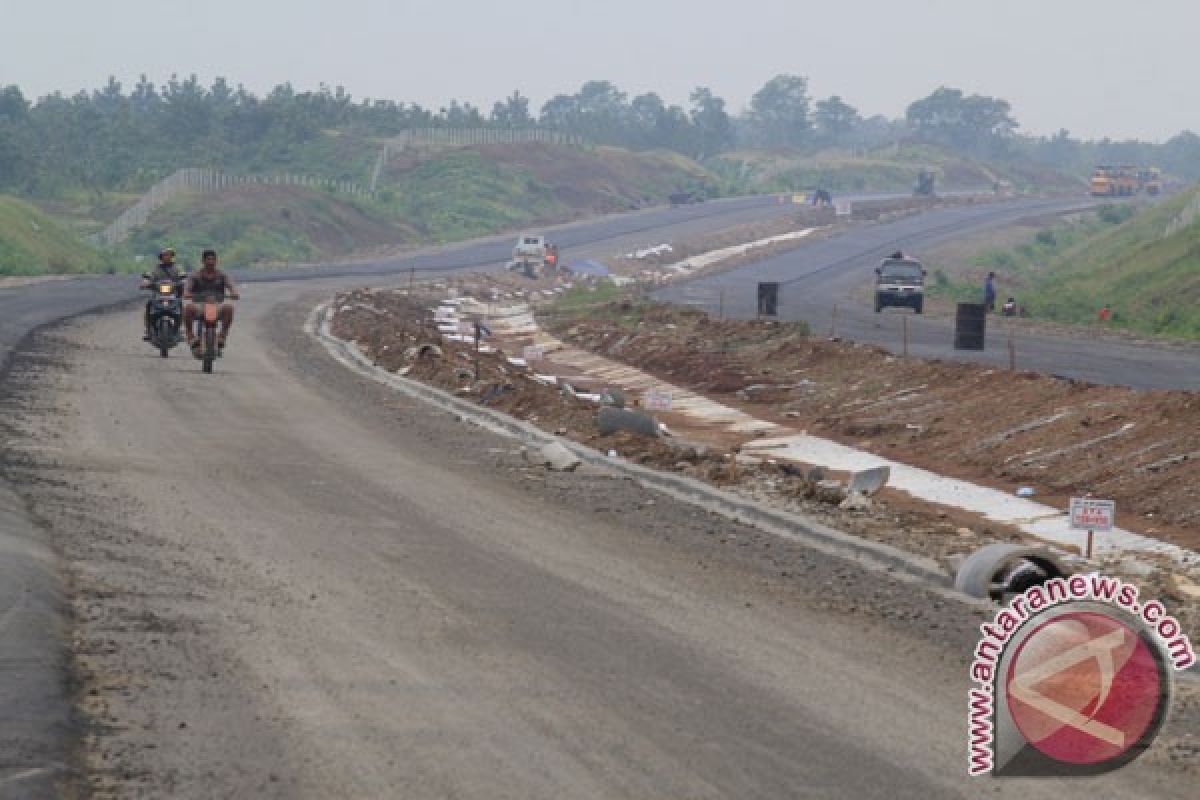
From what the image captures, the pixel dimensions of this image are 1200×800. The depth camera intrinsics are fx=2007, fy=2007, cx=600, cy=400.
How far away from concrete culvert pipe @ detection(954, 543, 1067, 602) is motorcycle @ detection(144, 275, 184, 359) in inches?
836

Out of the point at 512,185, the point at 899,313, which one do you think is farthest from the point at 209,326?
the point at 512,185

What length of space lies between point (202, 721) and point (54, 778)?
1.23m

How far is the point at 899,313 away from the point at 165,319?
35663mm

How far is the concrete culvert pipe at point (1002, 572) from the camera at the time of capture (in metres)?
13.7

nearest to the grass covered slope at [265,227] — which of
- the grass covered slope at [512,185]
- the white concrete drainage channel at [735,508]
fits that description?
the grass covered slope at [512,185]

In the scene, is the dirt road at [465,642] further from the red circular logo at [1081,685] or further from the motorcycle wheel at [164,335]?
the motorcycle wheel at [164,335]

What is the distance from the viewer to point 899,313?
6462cm

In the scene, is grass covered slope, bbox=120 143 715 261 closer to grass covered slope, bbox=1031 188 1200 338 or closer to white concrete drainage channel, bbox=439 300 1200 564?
grass covered slope, bbox=1031 188 1200 338

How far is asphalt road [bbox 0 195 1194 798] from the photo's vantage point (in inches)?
335

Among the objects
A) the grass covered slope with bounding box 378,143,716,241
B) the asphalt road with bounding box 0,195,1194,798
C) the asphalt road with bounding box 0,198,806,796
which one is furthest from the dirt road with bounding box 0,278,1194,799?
the grass covered slope with bounding box 378,143,716,241

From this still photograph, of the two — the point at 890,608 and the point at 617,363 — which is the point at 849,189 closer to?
the point at 617,363

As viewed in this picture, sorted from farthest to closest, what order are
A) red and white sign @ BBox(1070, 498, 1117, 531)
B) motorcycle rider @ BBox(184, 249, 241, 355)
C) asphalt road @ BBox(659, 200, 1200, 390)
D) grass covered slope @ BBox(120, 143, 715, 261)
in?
grass covered slope @ BBox(120, 143, 715, 261) < asphalt road @ BBox(659, 200, 1200, 390) < motorcycle rider @ BBox(184, 249, 241, 355) < red and white sign @ BBox(1070, 498, 1117, 531)

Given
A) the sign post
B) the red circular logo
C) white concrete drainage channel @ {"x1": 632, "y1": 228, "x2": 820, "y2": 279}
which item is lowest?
white concrete drainage channel @ {"x1": 632, "y1": 228, "x2": 820, "y2": 279}

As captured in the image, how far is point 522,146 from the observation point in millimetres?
164375
